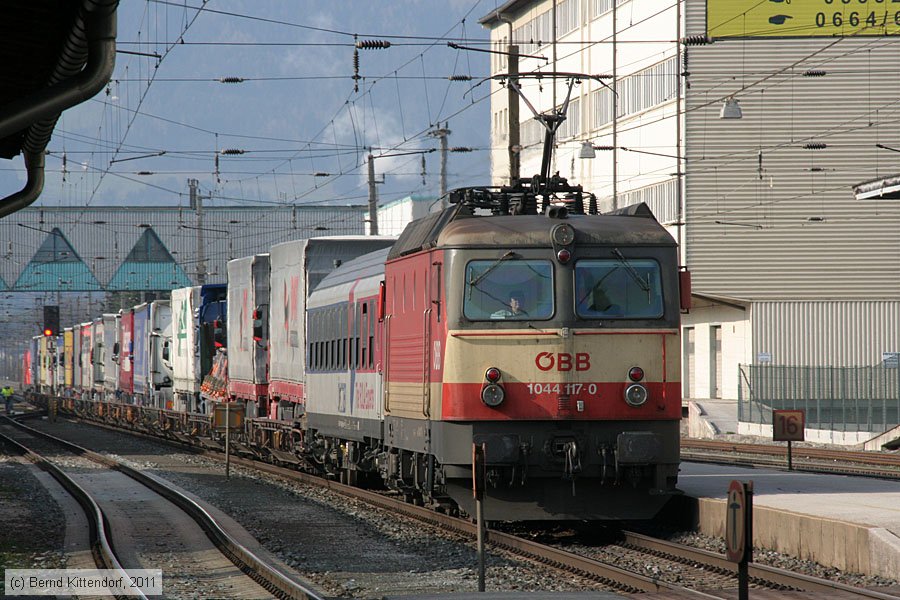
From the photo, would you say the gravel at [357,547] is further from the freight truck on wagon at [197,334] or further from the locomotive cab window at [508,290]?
the freight truck on wagon at [197,334]

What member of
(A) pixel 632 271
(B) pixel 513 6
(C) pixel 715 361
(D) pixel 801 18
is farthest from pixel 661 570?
(B) pixel 513 6

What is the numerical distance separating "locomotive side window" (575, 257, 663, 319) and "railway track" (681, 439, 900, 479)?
8710 millimetres

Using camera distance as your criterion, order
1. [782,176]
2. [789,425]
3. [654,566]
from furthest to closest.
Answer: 1. [782,176]
2. [789,425]
3. [654,566]

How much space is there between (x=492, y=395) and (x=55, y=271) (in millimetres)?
81355

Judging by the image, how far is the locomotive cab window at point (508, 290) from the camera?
14672mm

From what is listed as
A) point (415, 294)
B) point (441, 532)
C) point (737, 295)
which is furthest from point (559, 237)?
point (737, 295)

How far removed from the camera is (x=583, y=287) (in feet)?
48.5

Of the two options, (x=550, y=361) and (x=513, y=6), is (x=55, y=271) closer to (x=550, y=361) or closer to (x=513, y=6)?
(x=513, y=6)

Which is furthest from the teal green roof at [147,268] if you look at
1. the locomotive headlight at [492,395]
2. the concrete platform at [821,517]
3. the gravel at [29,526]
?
the locomotive headlight at [492,395]

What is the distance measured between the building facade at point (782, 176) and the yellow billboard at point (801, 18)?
0.05 meters

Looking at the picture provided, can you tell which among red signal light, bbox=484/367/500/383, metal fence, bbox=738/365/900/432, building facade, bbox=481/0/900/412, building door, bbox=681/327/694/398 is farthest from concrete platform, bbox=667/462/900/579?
building door, bbox=681/327/694/398

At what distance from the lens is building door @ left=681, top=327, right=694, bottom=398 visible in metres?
53.8

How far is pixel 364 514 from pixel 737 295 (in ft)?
114

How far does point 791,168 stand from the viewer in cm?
5041
